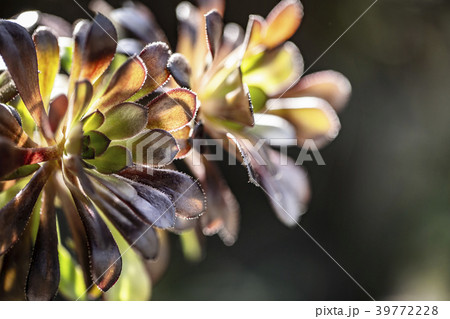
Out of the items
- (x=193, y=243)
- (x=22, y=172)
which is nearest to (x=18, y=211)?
(x=22, y=172)

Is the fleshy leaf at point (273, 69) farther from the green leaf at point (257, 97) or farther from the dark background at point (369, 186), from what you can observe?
the dark background at point (369, 186)

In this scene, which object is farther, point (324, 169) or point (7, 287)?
point (324, 169)

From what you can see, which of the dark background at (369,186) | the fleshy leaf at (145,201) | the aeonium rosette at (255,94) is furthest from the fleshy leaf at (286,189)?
the dark background at (369,186)

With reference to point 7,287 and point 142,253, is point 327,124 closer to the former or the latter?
point 142,253

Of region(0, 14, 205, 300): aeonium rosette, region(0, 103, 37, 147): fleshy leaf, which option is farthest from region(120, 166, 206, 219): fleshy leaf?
region(0, 103, 37, 147): fleshy leaf

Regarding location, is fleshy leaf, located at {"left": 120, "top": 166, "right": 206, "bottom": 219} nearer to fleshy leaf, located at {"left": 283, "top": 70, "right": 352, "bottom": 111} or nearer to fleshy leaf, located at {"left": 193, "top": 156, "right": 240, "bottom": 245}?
fleshy leaf, located at {"left": 193, "top": 156, "right": 240, "bottom": 245}

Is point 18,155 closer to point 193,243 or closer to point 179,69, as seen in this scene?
point 179,69

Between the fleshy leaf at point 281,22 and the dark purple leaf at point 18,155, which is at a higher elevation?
the fleshy leaf at point 281,22

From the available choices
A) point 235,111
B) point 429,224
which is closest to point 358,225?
point 429,224
